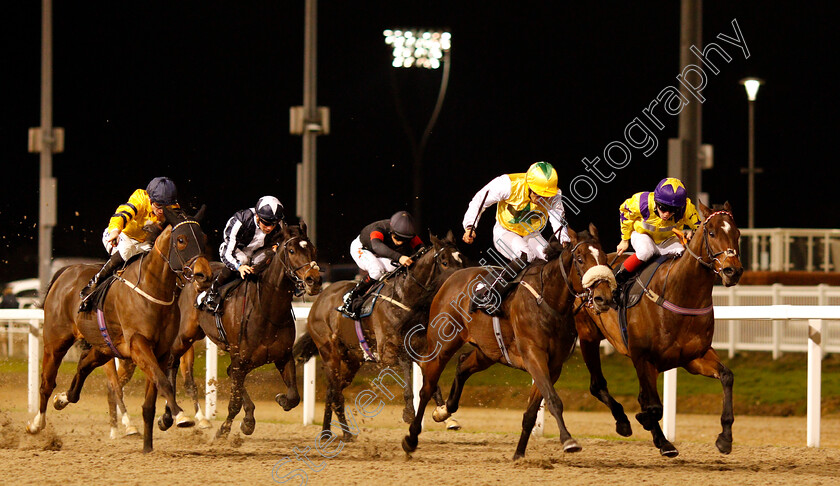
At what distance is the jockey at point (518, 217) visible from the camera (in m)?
7.18

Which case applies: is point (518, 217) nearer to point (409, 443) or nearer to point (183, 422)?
point (409, 443)

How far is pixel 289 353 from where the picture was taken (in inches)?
316

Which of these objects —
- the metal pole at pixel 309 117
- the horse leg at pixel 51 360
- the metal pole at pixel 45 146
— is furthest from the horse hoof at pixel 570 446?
the metal pole at pixel 45 146

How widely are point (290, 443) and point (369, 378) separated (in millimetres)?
4261

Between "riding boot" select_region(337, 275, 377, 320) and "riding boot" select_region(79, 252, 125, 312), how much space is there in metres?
1.67

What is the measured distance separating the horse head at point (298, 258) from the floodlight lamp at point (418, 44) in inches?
428

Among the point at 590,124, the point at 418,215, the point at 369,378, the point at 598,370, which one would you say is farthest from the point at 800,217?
the point at 598,370

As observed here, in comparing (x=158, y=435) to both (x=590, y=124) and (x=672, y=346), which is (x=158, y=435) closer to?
(x=672, y=346)

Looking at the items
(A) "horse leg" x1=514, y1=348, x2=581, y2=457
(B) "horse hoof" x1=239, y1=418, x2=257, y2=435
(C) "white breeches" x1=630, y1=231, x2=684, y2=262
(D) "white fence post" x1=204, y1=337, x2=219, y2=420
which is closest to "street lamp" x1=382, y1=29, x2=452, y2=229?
(D) "white fence post" x1=204, y1=337, x2=219, y2=420

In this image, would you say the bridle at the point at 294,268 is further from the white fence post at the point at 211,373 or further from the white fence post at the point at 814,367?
the white fence post at the point at 814,367

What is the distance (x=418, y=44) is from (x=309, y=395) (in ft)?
32.4

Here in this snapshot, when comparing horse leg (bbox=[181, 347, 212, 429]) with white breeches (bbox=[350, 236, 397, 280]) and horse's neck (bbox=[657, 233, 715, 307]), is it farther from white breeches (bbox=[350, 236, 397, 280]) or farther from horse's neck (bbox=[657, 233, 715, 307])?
horse's neck (bbox=[657, 233, 715, 307])

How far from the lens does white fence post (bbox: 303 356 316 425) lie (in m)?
9.66

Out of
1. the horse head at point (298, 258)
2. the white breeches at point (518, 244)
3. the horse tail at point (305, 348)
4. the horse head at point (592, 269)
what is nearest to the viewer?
the horse head at point (592, 269)
